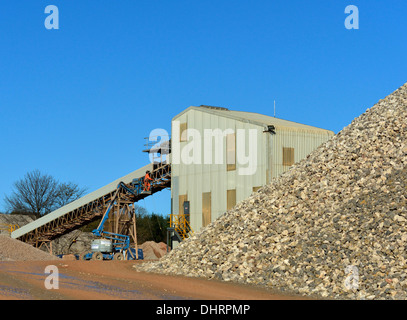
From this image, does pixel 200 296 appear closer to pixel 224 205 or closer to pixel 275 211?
pixel 275 211

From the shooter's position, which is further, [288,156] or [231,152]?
[231,152]

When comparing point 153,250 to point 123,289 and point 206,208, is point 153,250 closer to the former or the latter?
point 206,208

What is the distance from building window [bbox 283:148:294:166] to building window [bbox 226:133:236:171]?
244cm

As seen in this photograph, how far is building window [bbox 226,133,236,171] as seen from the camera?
26.2 metres

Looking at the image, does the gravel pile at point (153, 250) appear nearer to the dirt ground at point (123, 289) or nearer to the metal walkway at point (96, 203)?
the metal walkway at point (96, 203)

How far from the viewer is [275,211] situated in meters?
19.0

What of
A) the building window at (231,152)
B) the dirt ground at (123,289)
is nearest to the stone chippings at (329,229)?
the dirt ground at (123,289)

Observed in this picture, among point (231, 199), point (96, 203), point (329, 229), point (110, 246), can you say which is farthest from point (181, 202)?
point (329, 229)

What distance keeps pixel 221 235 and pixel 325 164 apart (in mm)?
5033

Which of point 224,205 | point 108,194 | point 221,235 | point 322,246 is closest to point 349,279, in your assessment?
point 322,246

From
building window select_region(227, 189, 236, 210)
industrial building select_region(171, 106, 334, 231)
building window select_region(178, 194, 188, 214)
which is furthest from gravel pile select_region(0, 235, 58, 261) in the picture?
building window select_region(227, 189, 236, 210)

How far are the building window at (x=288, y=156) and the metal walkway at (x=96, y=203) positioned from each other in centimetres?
828

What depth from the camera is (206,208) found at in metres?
27.4

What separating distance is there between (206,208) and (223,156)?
2.86 meters
